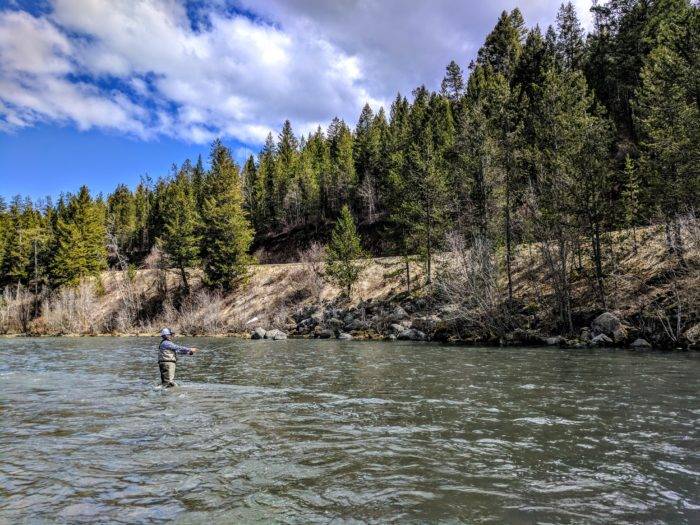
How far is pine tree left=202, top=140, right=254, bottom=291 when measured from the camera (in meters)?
58.3

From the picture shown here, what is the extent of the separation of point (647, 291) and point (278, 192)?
67783 mm

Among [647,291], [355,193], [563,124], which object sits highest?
[355,193]

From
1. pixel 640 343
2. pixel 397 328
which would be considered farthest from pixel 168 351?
pixel 397 328

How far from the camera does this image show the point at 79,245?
6625 centimetres

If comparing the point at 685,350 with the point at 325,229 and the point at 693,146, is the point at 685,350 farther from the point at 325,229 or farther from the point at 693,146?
the point at 325,229

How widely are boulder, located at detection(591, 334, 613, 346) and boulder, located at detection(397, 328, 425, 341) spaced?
12.0 metres

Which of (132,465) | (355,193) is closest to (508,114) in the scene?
(132,465)

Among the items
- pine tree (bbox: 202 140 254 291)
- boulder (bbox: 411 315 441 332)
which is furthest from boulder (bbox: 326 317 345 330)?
pine tree (bbox: 202 140 254 291)

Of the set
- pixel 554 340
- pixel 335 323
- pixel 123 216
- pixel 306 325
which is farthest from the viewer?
pixel 123 216

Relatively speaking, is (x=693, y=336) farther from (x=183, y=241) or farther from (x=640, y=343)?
(x=183, y=241)

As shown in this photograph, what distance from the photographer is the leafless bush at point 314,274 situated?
175 ft

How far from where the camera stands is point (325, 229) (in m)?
81.3

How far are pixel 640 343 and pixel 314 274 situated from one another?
35497 millimetres

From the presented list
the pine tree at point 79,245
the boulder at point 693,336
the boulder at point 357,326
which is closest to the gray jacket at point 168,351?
the boulder at point 693,336
